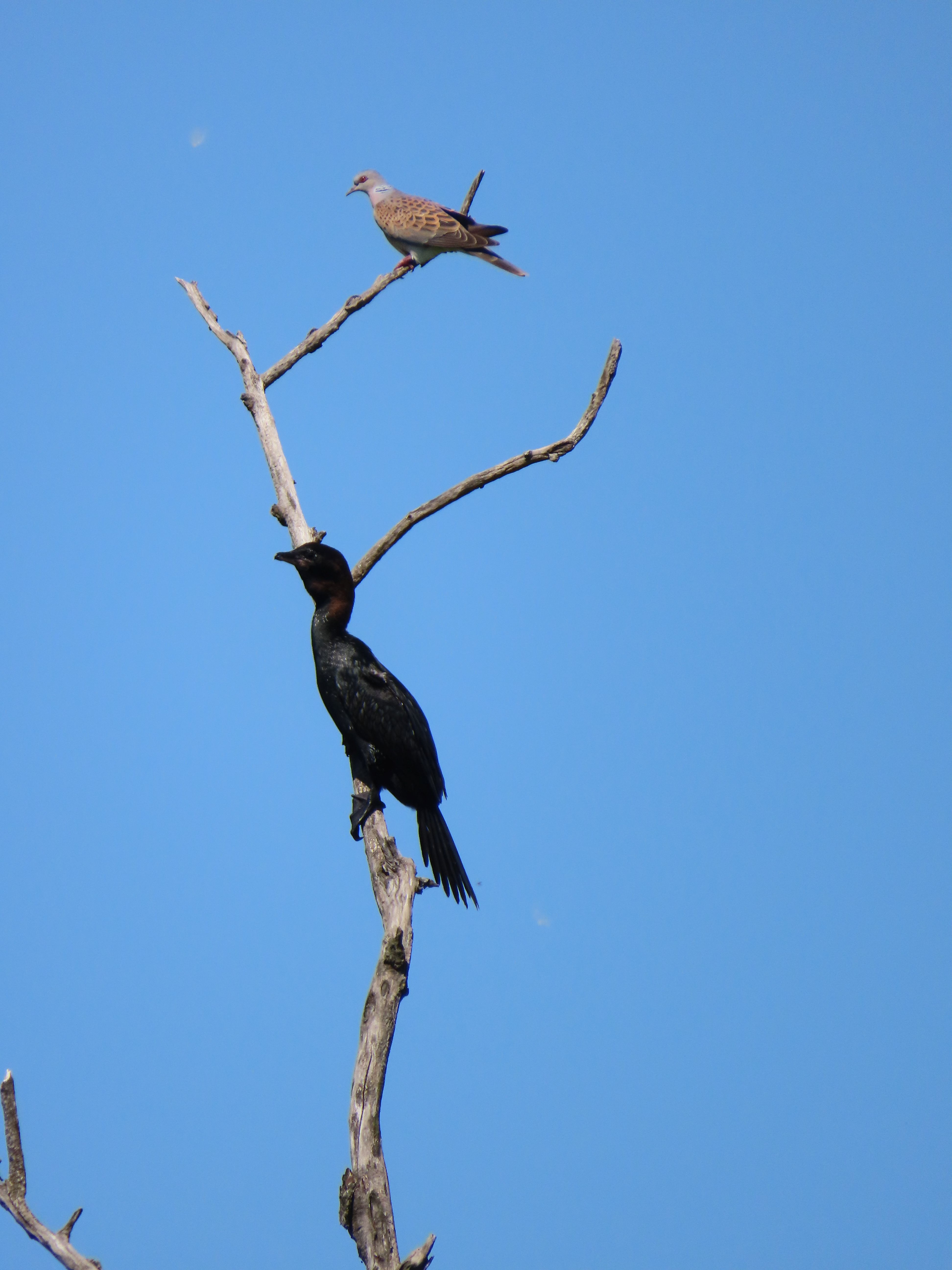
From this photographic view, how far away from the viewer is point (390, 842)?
3.98m

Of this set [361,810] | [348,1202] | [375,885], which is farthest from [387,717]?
[348,1202]

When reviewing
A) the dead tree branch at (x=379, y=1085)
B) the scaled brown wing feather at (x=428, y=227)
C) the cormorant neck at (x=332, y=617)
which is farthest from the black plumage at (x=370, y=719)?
the scaled brown wing feather at (x=428, y=227)

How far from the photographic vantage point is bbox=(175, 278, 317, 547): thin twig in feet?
15.5

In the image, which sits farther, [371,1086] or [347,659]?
[347,659]

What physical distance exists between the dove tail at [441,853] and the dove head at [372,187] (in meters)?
3.67

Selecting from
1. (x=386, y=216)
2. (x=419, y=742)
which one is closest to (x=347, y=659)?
(x=419, y=742)

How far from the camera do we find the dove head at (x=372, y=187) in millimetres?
6531

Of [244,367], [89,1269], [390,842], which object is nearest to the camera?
[89,1269]

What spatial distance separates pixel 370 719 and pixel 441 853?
63cm

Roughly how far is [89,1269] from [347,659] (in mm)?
2185

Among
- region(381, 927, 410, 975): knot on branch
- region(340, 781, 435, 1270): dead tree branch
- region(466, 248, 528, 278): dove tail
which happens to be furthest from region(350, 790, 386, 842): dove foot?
region(466, 248, 528, 278): dove tail

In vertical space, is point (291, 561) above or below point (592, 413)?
below

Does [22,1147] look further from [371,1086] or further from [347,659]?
[347,659]

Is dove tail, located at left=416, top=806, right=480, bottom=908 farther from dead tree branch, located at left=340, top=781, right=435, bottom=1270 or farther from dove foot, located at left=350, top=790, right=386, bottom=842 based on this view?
dead tree branch, located at left=340, top=781, right=435, bottom=1270
